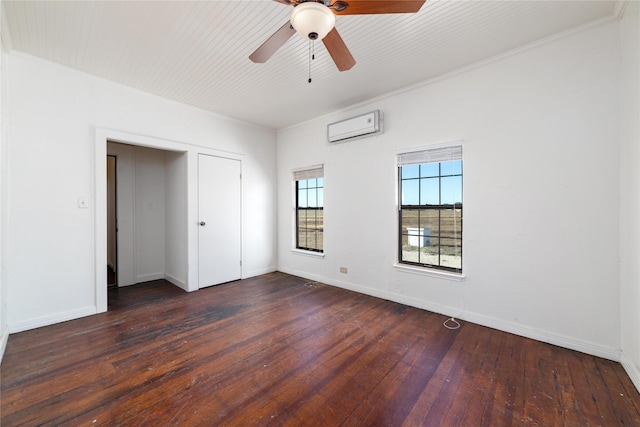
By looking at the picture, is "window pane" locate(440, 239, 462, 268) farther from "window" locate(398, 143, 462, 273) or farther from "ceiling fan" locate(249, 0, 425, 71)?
"ceiling fan" locate(249, 0, 425, 71)

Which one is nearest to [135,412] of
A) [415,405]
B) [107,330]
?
[107,330]

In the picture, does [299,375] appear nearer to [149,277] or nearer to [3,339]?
[3,339]

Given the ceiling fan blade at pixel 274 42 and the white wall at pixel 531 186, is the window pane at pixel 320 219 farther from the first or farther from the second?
the ceiling fan blade at pixel 274 42

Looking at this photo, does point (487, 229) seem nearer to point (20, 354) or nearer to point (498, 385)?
point (498, 385)

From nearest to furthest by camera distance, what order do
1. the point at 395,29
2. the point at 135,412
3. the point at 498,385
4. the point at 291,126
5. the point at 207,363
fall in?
the point at 135,412 → the point at 498,385 → the point at 207,363 → the point at 395,29 → the point at 291,126

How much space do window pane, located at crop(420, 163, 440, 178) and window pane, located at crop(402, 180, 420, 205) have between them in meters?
0.13

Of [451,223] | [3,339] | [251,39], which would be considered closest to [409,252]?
[451,223]

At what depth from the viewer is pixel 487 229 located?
2.71 m

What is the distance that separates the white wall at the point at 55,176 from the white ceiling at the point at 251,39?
22cm

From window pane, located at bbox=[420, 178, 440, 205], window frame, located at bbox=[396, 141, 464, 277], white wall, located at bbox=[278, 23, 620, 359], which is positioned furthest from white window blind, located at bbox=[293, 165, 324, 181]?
window pane, located at bbox=[420, 178, 440, 205]

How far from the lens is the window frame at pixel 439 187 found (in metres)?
2.92

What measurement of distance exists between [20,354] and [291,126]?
4.34 meters

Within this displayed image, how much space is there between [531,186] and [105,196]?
183 inches

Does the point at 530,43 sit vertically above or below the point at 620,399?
above
